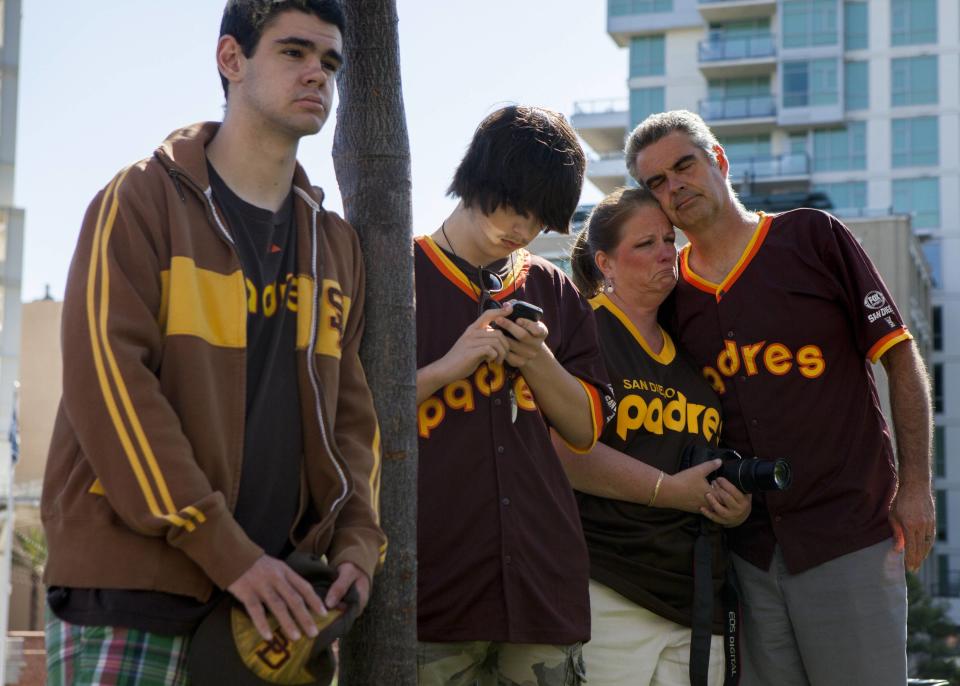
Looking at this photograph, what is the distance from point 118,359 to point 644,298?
242 cm

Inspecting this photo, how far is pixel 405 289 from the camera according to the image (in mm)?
3301

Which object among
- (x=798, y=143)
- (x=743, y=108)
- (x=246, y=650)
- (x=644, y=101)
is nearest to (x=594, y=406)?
(x=246, y=650)

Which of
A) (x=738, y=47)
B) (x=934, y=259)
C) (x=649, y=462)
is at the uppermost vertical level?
(x=738, y=47)

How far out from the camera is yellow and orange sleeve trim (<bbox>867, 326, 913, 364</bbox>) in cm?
453

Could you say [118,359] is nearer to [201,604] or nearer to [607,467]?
[201,604]

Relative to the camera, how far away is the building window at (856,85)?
210 feet

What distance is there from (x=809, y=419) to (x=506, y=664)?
1.48 meters

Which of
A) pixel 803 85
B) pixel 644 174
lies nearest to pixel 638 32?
pixel 803 85

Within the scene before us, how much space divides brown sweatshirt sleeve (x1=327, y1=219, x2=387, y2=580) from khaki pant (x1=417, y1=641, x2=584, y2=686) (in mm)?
603

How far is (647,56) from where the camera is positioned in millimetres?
68000

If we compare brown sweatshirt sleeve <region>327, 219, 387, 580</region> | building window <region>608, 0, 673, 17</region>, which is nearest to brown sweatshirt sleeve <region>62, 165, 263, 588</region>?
brown sweatshirt sleeve <region>327, 219, 387, 580</region>

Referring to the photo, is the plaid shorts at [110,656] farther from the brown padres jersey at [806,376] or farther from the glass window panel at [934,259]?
the glass window panel at [934,259]

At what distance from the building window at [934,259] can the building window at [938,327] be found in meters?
1.11

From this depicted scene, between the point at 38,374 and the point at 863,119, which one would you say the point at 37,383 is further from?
the point at 863,119
